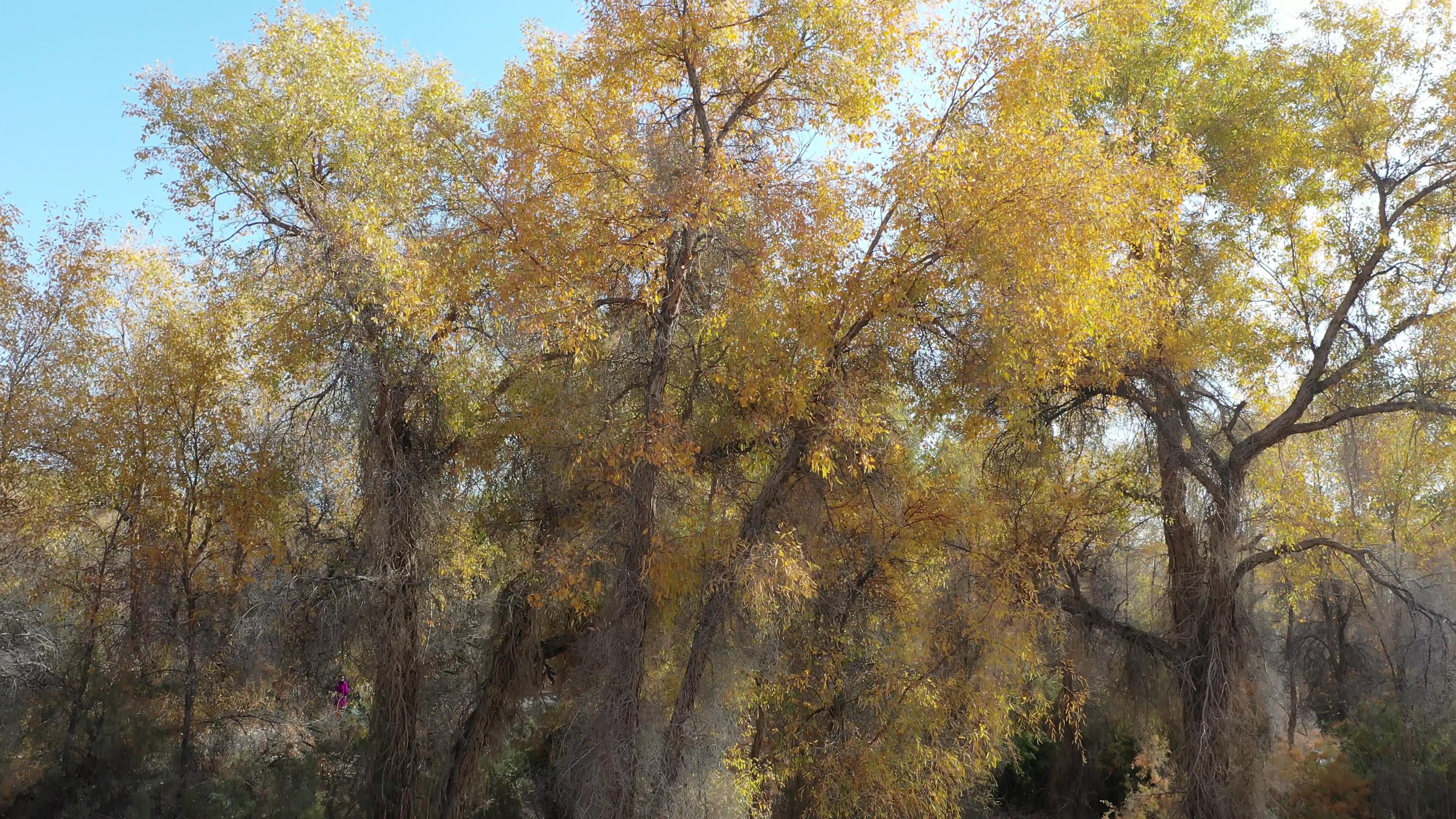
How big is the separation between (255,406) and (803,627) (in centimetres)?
849

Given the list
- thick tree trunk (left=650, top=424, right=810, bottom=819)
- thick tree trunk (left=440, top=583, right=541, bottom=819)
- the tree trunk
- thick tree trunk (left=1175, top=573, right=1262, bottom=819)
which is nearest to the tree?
thick tree trunk (left=1175, top=573, right=1262, bottom=819)

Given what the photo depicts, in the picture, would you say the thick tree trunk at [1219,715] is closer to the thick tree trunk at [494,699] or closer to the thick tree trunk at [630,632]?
the thick tree trunk at [630,632]

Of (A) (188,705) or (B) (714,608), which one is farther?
(A) (188,705)

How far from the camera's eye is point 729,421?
1145 centimetres

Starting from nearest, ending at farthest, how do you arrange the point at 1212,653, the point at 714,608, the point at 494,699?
the point at 714,608 < the point at 1212,653 < the point at 494,699

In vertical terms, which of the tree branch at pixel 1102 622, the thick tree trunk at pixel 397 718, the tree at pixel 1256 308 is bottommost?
the thick tree trunk at pixel 397 718

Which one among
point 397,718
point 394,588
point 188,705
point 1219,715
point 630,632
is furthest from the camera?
point 188,705

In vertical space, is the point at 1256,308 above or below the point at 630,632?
above

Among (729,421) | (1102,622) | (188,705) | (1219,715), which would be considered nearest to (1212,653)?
(1219,715)

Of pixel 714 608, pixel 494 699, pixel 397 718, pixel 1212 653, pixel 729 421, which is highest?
pixel 729 421

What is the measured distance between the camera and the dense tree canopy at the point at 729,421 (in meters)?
10.2

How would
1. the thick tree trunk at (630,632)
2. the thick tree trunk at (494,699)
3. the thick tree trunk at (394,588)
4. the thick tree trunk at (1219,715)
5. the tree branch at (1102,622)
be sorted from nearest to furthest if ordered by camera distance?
the thick tree trunk at (630,632)
the thick tree trunk at (1219,715)
the thick tree trunk at (394,588)
the tree branch at (1102,622)
the thick tree trunk at (494,699)

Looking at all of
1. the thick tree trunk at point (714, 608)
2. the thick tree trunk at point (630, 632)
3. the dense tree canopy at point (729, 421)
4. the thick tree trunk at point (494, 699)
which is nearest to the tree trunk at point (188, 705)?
the dense tree canopy at point (729, 421)

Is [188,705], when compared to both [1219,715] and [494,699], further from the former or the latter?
[1219,715]
